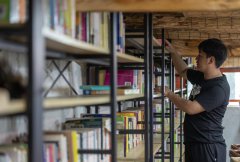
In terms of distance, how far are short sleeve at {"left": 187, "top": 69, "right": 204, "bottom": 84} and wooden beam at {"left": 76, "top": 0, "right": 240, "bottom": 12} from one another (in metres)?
2.27

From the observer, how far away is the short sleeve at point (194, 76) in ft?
13.1

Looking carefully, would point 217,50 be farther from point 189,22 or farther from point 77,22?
point 77,22

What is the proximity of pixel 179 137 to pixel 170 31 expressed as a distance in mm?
2210

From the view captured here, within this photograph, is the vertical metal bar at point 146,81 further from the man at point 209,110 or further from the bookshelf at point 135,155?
the man at point 209,110

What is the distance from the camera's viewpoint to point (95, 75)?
3080 mm

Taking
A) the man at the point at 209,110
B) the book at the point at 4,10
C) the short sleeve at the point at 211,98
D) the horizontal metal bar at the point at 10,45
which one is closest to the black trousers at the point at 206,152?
the man at the point at 209,110

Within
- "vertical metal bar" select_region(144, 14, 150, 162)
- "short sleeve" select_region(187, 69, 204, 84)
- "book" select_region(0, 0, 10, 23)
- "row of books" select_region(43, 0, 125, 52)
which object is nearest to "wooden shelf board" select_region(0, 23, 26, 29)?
"book" select_region(0, 0, 10, 23)

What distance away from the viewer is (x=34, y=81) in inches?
39.8

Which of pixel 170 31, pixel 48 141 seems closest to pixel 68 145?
pixel 48 141

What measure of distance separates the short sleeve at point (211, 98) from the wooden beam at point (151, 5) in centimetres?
167

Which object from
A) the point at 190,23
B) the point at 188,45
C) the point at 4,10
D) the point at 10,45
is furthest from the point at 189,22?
the point at 4,10

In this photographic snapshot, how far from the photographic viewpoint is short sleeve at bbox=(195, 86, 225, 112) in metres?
3.31

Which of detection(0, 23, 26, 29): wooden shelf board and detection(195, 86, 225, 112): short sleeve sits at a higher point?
detection(0, 23, 26, 29): wooden shelf board

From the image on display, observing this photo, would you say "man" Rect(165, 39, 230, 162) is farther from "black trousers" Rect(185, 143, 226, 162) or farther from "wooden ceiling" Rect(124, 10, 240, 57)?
"wooden ceiling" Rect(124, 10, 240, 57)
